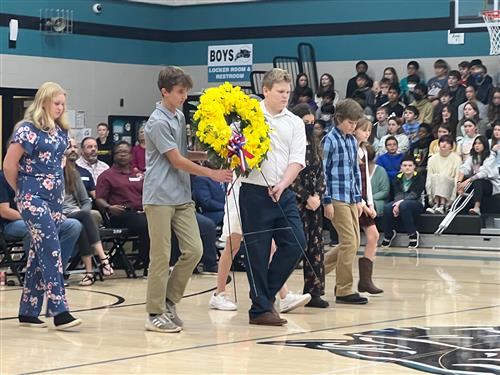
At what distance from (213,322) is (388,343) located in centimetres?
163

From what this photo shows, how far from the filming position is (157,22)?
77.2 ft

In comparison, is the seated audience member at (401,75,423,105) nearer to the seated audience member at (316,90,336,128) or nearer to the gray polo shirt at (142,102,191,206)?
the seated audience member at (316,90,336,128)

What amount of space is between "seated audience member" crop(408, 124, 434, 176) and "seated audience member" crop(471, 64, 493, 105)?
3.59 feet

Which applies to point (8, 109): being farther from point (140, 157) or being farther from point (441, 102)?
point (441, 102)

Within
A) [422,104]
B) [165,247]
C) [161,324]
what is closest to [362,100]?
[422,104]

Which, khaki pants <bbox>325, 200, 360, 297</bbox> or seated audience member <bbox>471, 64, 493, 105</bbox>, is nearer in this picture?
khaki pants <bbox>325, 200, 360, 297</bbox>

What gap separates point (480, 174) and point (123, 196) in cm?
597

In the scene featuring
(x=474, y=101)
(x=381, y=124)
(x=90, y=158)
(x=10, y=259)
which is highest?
(x=474, y=101)

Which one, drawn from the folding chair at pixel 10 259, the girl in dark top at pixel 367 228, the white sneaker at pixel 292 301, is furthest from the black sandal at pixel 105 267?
the white sneaker at pixel 292 301

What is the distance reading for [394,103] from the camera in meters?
19.4

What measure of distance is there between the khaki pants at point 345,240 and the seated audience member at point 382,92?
9.64 m

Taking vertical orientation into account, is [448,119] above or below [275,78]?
above

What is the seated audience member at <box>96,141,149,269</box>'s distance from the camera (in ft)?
41.1

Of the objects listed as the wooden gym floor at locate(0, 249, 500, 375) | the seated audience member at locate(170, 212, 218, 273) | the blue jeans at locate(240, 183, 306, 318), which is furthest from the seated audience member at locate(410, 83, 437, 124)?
the blue jeans at locate(240, 183, 306, 318)
